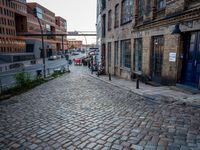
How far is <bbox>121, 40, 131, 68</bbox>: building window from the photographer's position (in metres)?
15.3

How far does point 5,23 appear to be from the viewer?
1992 inches

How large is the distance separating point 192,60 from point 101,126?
5.94 metres

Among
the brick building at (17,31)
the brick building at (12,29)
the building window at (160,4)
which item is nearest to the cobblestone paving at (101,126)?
the building window at (160,4)

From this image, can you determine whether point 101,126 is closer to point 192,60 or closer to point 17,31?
point 192,60

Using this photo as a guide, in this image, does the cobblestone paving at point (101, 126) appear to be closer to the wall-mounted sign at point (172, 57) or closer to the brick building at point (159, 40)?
the brick building at point (159, 40)

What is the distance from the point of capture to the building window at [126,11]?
14781 millimetres

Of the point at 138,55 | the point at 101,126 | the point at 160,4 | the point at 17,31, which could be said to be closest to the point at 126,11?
the point at 138,55

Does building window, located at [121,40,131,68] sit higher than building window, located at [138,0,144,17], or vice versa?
building window, located at [138,0,144,17]

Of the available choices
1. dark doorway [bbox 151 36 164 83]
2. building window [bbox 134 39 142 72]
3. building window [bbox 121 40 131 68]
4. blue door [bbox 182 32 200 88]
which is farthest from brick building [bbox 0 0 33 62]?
blue door [bbox 182 32 200 88]

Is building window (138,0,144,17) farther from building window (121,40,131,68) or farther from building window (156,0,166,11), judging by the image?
building window (121,40,131,68)

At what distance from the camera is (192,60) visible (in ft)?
27.6

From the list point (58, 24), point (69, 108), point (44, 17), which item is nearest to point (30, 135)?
point (69, 108)

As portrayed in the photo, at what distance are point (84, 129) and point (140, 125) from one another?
168 centimetres

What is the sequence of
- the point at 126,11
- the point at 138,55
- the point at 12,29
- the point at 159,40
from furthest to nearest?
the point at 12,29, the point at 126,11, the point at 138,55, the point at 159,40
